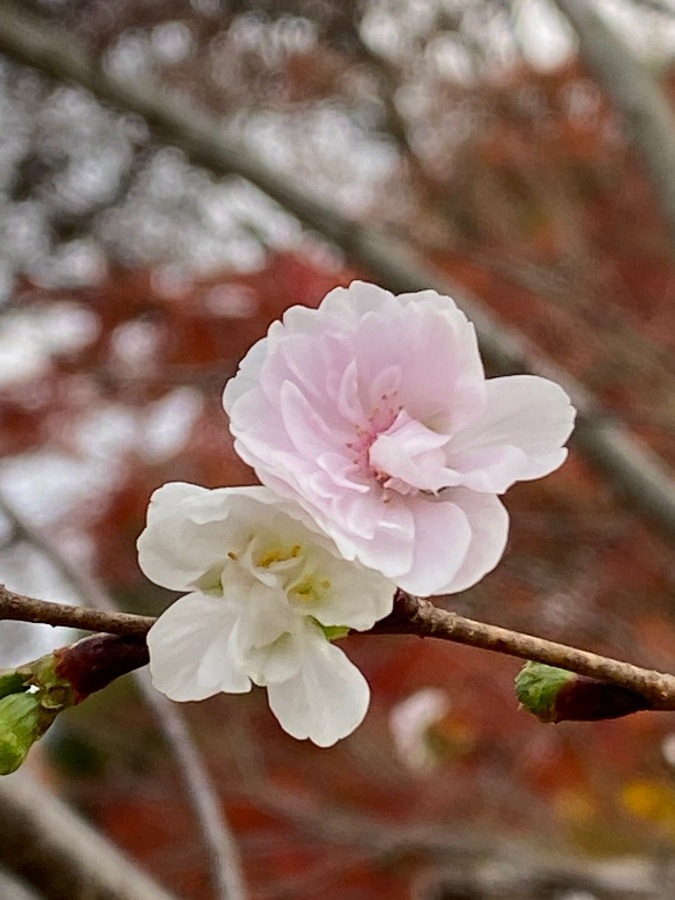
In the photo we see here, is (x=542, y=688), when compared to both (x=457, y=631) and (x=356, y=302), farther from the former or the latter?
(x=356, y=302)

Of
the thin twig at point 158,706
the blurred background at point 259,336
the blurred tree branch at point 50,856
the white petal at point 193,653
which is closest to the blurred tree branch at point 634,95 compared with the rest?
the blurred background at point 259,336

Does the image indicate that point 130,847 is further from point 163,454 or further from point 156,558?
point 156,558

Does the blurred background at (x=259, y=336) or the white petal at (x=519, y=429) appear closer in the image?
the white petal at (x=519, y=429)

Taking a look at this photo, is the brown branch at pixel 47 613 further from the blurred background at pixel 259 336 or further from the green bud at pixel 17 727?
the blurred background at pixel 259 336

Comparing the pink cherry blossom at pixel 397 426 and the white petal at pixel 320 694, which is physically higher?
the pink cherry blossom at pixel 397 426

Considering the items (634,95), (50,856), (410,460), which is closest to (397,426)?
(410,460)

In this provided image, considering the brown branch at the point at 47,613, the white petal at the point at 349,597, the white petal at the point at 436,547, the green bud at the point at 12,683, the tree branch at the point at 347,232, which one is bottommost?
the tree branch at the point at 347,232

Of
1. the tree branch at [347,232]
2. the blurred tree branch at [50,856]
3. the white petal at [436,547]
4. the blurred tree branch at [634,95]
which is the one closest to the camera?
the white petal at [436,547]

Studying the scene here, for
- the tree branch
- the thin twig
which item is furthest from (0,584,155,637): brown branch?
the tree branch
